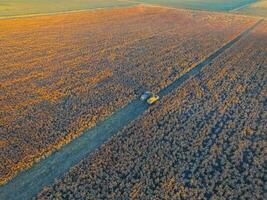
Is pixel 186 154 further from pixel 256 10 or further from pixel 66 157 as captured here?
pixel 256 10

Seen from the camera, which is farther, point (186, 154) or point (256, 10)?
point (256, 10)

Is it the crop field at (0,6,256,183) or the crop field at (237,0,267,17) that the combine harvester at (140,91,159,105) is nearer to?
the crop field at (0,6,256,183)

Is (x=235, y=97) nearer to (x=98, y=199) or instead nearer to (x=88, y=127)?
(x=88, y=127)

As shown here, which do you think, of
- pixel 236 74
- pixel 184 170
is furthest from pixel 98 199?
pixel 236 74

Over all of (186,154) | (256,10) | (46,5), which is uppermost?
(46,5)

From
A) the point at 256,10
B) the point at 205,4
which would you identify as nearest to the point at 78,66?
the point at 256,10

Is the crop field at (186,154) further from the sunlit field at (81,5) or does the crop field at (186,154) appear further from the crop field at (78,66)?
the sunlit field at (81,5)

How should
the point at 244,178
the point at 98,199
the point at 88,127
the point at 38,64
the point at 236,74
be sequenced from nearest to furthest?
the point at 98,199 → the point at 244,178 → the point at 88,127 → the point at 236,74 → the point at 38,64
